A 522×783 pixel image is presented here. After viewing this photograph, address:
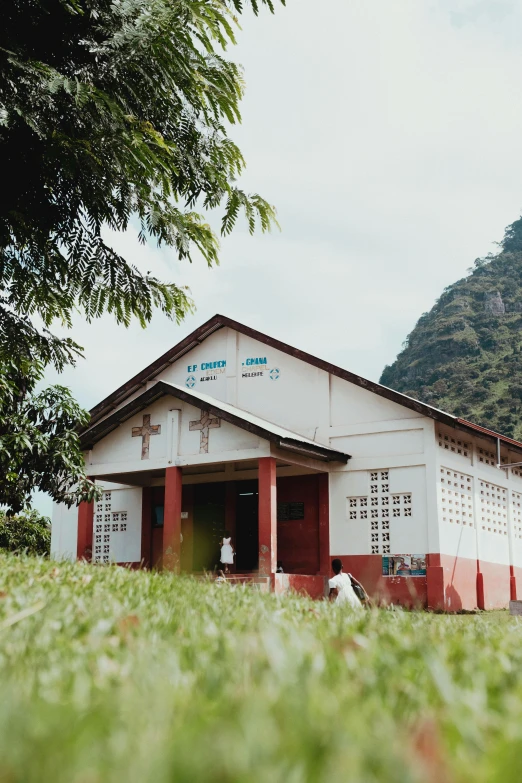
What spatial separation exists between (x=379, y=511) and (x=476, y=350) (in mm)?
56944

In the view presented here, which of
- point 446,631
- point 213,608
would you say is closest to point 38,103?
point 213,608

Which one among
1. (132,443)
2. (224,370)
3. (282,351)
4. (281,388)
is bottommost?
(132,443)

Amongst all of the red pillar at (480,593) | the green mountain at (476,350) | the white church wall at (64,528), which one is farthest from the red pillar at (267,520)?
the green mountain at (476,350)

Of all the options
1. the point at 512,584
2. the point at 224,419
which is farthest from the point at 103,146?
the point at 512,584

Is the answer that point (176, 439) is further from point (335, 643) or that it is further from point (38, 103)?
point (335, 643)

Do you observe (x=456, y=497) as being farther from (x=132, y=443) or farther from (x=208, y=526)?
(x=132, y=443)

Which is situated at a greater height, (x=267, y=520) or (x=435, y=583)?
(x=267, y=520)

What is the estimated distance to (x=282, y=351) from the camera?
2050cm

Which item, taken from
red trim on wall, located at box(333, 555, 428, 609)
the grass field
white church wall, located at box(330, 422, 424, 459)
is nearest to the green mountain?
white church wall, located at box(330, 422, 424, 459)

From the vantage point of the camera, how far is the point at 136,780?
4.89 feet

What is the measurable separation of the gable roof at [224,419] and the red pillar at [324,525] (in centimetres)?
79

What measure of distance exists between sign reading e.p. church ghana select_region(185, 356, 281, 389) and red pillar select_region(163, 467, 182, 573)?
3.91 meters

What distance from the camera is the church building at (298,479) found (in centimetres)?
1756

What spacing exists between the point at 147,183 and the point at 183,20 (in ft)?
6.89
